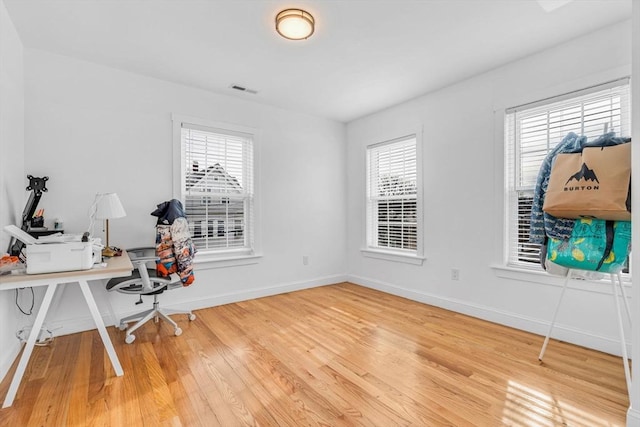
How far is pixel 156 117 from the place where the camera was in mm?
3369

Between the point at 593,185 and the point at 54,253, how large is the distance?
3298 millimetres

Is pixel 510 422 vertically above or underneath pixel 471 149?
underneath

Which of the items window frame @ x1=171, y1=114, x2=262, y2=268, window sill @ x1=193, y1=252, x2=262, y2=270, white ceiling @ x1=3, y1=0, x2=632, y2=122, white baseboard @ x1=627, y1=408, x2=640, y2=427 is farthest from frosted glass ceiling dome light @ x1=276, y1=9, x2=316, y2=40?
white baseboard @ x1=627, y1=408, x2=640, y2=427

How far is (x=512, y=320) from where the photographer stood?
9.78 feet

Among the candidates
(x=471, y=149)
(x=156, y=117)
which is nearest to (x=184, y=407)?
(x=156, y=117)

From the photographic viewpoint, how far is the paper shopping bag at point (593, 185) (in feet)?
5.84

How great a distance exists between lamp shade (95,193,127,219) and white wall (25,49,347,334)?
0.37 meters

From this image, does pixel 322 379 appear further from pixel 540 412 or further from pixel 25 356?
pixel 25 356

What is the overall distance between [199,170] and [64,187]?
127 cm

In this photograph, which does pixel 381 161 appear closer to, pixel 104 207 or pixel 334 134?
pixel 334 134

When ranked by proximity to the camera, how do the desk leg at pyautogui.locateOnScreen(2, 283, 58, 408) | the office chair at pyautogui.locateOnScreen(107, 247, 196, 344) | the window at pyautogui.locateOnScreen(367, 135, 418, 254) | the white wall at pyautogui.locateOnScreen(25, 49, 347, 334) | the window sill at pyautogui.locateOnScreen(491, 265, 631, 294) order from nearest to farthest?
the desk leg at pyautogui.locateOnScreen(2, 283, 58, 408), the window sill at pyautogui.locateOnScreen(491, 265, 631, 294), the office chair at pyautogui.locateOnScreen(107, 247, 196, 344), the white wall at pyautogui.locateOnScreen(25, 49, 347, 334), the window at pyautogui.locateOnScreen(367, 135, 418, 254)

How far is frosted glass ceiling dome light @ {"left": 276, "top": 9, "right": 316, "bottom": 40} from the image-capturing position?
7.43ft

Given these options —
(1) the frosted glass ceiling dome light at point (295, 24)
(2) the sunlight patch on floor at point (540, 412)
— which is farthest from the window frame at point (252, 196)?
(2) the sunlight patch on floor at point (540, 412)

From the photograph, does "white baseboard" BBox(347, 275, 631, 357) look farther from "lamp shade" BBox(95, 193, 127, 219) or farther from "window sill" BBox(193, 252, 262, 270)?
"lamp shade" BBox(95, 193, 127, 219)
